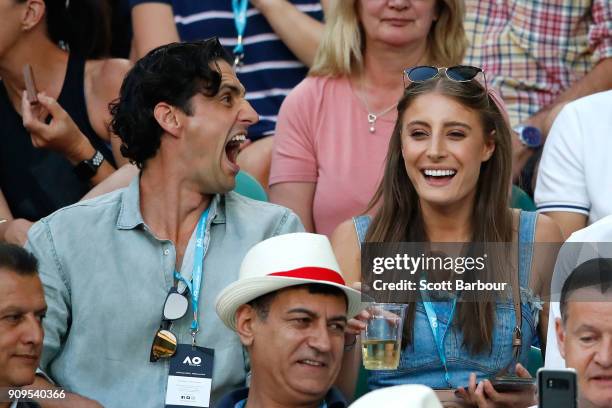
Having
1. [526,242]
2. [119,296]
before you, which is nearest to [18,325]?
[119,296]

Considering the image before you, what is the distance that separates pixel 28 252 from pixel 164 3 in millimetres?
2113

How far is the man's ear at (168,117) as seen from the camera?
4.75 meters

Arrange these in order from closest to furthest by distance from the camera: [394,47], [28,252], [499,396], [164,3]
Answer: [499,396] < [28,252] < [394,47] < [164,3]

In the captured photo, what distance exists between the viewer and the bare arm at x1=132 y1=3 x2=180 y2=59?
5961 millimetres

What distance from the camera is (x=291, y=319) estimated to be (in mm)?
4062

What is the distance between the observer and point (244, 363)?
4.43m

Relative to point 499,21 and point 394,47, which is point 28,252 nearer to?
point 394,47

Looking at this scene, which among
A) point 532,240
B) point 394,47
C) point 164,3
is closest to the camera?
point 532,240

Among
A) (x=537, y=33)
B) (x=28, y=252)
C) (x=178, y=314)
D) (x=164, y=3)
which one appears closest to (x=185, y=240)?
(x=178, y=314)

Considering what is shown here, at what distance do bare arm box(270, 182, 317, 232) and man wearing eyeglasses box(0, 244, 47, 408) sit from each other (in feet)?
4.93

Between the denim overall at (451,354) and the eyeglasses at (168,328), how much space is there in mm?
668

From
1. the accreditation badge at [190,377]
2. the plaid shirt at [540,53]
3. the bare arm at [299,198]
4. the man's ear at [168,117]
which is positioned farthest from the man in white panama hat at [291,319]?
the plaid shirt at [540,53]

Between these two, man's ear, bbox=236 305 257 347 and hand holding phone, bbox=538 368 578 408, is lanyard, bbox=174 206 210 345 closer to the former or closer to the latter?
man's ear, bbox=236 305 257 347

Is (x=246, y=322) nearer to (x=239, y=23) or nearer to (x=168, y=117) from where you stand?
(x=168, y=117)
